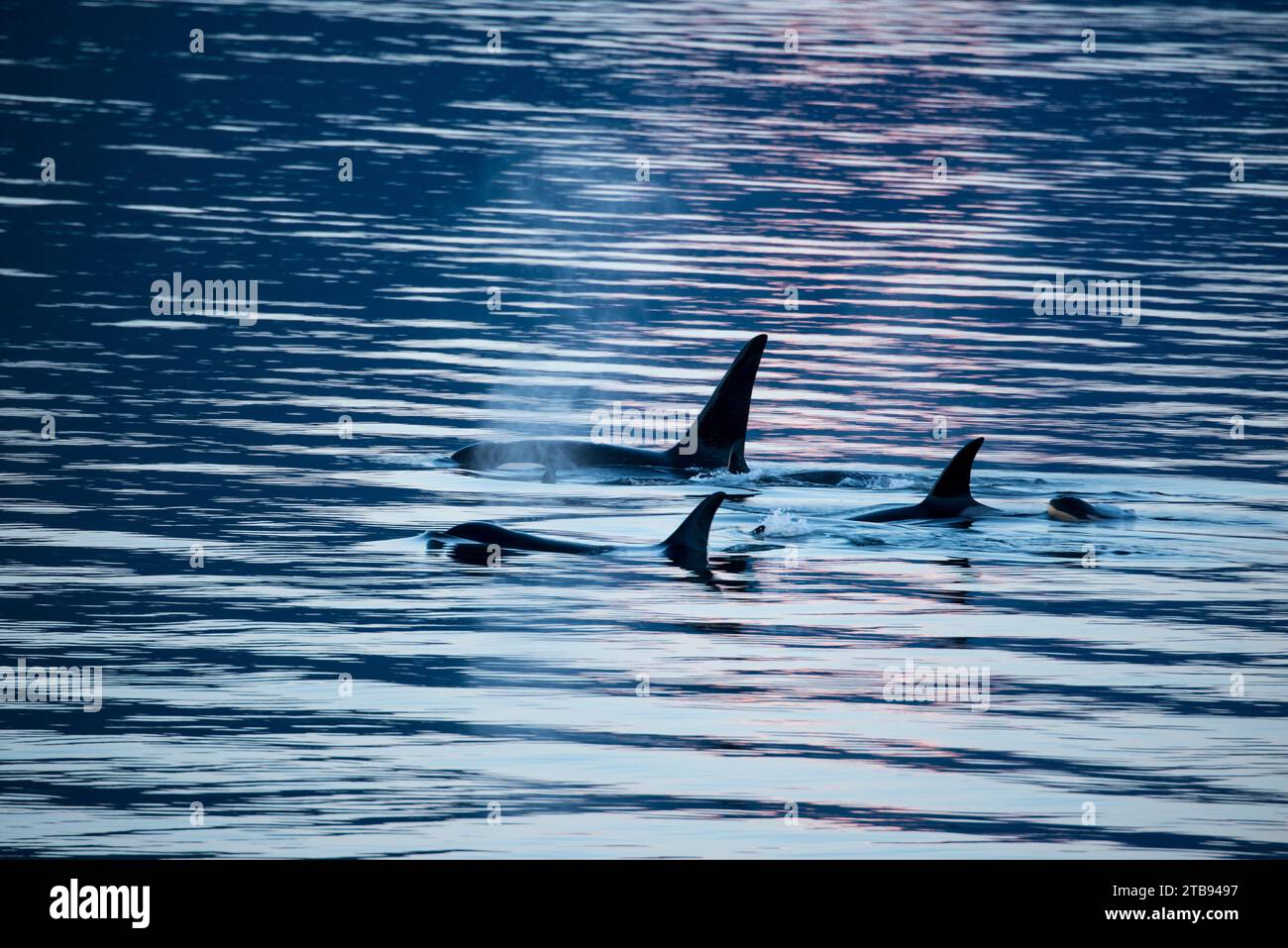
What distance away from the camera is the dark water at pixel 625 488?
13445 mm

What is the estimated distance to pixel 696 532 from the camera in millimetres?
19203

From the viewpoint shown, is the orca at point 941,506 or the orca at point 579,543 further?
the orca at point 941,506

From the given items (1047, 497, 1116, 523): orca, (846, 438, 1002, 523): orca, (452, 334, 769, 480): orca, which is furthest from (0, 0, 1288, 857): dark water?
(452, 334, 769, 480): orca

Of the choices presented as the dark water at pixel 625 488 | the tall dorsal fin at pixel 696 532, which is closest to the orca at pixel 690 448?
the dark water at pixel 625 488

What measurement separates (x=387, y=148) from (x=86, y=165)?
701 centimetres

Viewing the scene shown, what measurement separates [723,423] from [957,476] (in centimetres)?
371

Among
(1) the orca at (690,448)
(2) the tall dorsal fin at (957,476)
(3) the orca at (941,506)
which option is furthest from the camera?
(1) the orca at (690,448)

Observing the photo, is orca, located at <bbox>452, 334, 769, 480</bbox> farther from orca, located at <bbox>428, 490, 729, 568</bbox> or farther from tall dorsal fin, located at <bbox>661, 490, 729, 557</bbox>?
tall dorsal fin, located at <bbox>661, 490, 729, 557</bbox>

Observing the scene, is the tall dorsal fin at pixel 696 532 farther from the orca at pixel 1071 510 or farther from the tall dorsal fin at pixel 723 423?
the tall dorsal fin at pixel 723 423

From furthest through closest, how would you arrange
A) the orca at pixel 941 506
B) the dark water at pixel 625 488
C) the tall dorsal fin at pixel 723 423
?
1. the tall dorsal fin at pixel 723 423
2. the orca at pixel 941 506
3. the dark water at pixel 625 488

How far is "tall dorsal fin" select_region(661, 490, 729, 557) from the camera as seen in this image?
62.0ft

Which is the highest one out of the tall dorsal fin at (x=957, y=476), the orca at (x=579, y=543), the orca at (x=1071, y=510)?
the tall dorsal fin at (x=957, y=476)

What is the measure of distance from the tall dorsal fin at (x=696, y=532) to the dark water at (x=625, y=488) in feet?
1.26

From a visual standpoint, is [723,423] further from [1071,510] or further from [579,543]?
[579,543]
